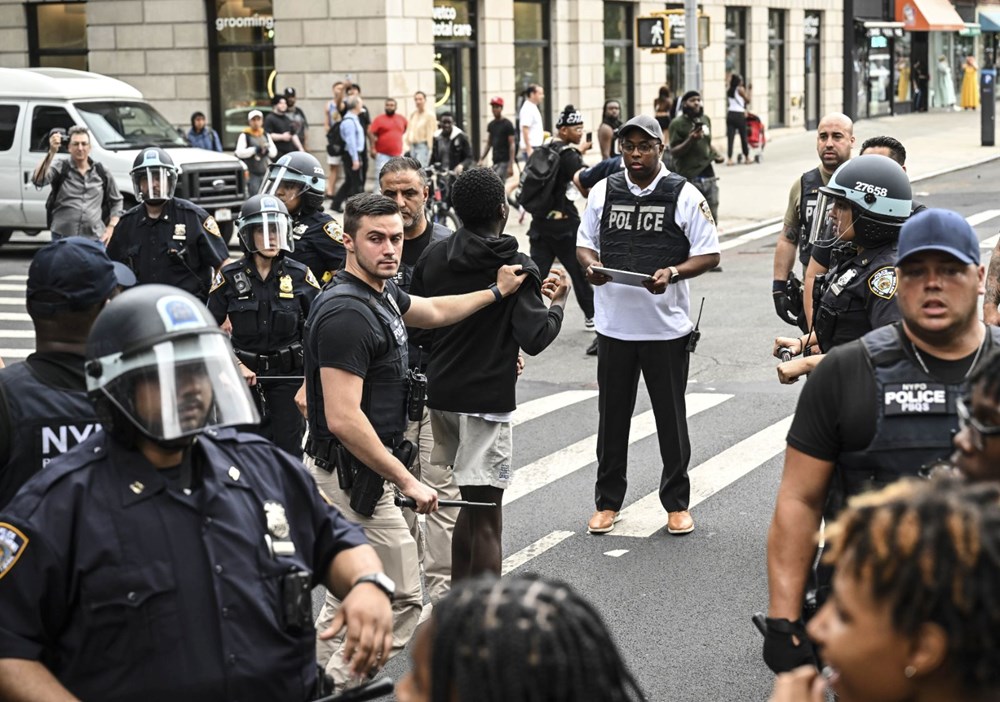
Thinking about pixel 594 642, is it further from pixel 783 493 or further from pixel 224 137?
pixel 224 137

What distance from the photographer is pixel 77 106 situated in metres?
20.8

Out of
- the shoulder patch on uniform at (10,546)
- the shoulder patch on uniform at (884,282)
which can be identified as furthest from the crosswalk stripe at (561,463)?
the shoulder patch on uniform at (10,546)

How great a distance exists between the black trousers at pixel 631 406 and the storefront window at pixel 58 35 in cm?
2477

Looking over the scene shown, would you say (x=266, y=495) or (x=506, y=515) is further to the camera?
(x=506, y=515)

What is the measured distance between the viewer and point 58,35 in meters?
30.9

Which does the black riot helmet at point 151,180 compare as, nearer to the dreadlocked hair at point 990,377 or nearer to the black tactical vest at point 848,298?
the black tactical vest at point 848,298

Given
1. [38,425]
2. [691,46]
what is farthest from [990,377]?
[691,46]

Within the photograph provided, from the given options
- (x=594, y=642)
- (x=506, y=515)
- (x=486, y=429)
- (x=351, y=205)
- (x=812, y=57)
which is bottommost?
(x=506, y=515)

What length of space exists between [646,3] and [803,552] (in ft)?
109

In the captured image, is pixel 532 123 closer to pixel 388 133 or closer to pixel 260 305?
pixel 388 133

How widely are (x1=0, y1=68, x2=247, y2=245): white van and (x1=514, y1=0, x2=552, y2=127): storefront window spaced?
11.7m

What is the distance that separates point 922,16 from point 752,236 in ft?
100

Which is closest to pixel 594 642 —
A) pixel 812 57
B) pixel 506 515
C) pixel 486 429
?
pixel 486 429

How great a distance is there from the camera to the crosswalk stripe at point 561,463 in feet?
29.9
